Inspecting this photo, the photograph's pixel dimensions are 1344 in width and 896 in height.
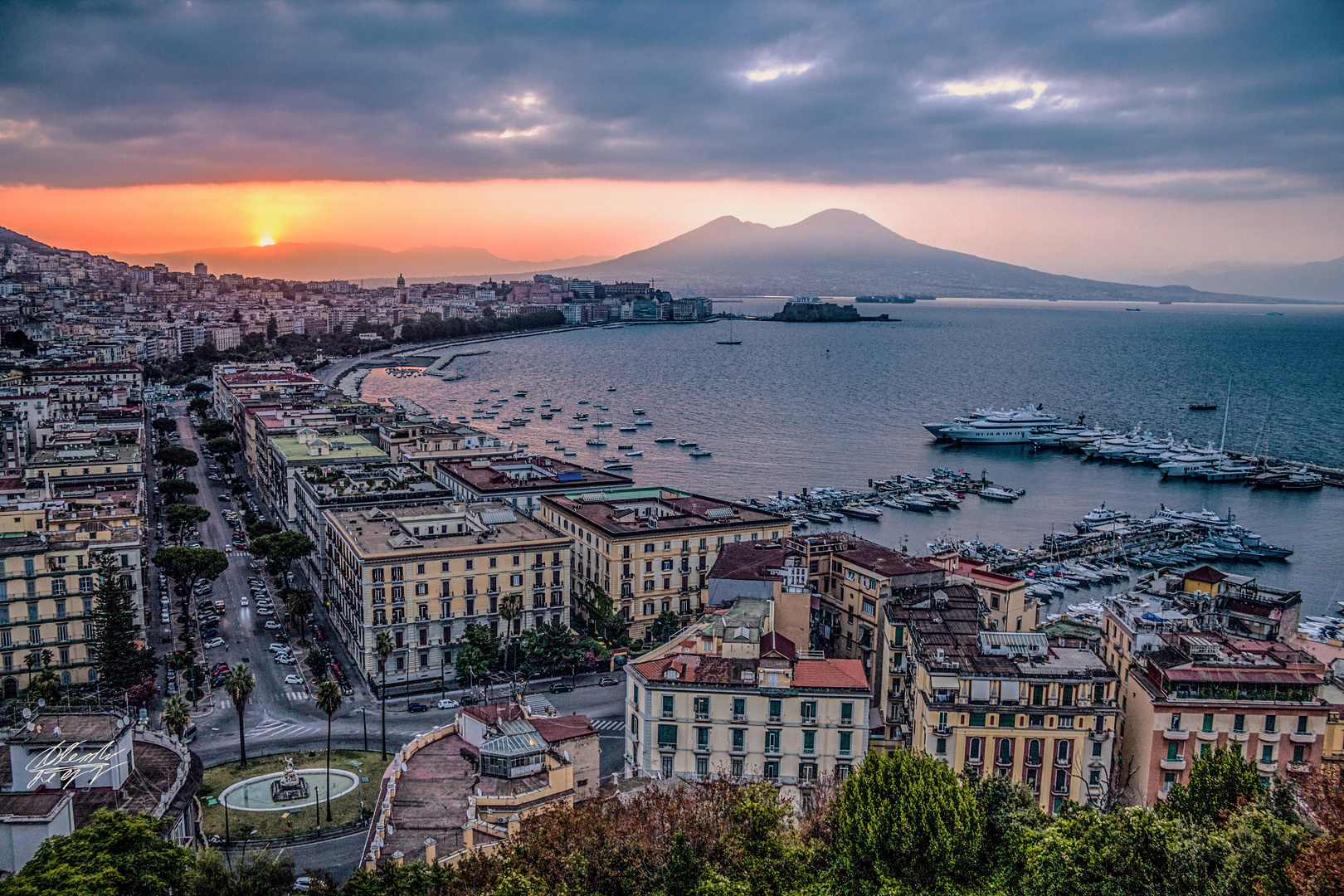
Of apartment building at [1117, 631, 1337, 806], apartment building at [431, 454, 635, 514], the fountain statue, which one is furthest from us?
apartment building at [431, 454, 635, 514]

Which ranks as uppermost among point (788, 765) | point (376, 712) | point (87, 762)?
point (87, 762)

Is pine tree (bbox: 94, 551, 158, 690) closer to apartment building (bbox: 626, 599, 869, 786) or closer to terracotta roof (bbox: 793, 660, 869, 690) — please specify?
apartment building (bbox: 626, 599, 869, 786)

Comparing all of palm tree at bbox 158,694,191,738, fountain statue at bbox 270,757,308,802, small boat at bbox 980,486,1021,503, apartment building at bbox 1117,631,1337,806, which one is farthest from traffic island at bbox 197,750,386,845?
small boat at bbox 980,486,1021,503

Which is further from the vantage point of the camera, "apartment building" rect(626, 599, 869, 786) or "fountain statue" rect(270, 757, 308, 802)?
"fountain statue" rect(270, 757, 308, 802)

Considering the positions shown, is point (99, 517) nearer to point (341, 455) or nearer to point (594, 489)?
point (341, 455)

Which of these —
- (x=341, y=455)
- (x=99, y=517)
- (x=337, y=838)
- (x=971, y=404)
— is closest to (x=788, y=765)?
(x=337, y=838)

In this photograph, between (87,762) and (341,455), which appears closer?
(87,762)

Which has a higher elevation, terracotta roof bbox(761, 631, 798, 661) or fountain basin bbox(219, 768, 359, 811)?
terracotta roof bbox(761, 631, 798, 661)
